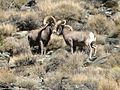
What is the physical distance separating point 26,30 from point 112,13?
5269 mm

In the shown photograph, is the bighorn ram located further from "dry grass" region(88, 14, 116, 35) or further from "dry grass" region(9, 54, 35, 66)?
"dry grass" region(88, 14, 116, 35)

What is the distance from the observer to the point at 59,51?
1761cm

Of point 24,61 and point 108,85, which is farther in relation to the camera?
point 24,61

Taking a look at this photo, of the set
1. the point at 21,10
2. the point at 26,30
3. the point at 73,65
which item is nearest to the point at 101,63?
the point at 73,65

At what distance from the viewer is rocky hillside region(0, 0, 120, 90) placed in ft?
41.6

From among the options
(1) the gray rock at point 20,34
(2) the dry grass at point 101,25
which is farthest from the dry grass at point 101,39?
(1) the gray rock at point 20,34

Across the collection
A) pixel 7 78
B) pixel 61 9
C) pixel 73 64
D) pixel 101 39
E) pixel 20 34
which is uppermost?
pixel 7 78

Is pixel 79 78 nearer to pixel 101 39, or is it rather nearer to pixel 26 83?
pixel 26 83

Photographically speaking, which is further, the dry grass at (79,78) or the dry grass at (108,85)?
the dry grass at (79,78)

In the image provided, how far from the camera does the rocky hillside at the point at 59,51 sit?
12.7 m

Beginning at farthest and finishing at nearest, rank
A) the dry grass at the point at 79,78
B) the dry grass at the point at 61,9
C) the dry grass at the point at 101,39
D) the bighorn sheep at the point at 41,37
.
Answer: the dry grass at the point at 61,9, the dry grass at the point at 101,39, the bighorn sheep at the point at 41,37, the dry grass at the point at 79,78

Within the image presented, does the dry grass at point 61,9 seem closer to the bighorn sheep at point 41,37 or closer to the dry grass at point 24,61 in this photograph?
the bighorn sheep at point 41,37

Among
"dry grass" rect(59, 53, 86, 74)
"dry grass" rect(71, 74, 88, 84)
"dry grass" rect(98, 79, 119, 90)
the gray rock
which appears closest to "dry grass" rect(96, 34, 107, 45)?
"dry grass" rect(59, 53, 86, 74)

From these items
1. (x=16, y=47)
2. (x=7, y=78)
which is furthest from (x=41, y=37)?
(x=7, y=78)
